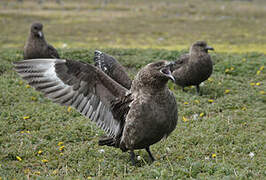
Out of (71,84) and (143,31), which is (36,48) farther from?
(143,31)

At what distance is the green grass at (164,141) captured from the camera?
Answer: 15.3 feet

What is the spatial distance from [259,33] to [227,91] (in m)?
14.4

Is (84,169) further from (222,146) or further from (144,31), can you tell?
(144,31)

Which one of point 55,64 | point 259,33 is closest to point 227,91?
point 55,64

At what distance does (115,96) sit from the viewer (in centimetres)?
501

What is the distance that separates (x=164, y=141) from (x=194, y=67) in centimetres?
324

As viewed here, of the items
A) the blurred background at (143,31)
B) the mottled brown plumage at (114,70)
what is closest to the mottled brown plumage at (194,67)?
the mottled brown plumage at (114,70)

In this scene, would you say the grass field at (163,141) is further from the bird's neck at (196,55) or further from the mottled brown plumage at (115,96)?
the bird's neck at (196,55)

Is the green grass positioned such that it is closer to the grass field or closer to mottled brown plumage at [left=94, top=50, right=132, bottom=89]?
the grass field

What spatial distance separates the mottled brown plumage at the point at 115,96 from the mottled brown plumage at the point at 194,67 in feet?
12.9

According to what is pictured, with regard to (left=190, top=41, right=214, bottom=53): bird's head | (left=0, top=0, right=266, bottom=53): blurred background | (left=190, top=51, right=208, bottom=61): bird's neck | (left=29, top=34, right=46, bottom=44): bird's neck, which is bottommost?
(left=0, top=0, right=266, bottom=53): blurred background

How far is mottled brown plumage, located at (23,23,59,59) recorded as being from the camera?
968 centimetres

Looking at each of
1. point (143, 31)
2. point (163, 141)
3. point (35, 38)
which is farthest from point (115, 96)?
point (143, 31)

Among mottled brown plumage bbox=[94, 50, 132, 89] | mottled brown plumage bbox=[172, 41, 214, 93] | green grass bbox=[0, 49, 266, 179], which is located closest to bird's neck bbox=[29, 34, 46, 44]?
green grass bbox=[0, 49, 266, 179]
